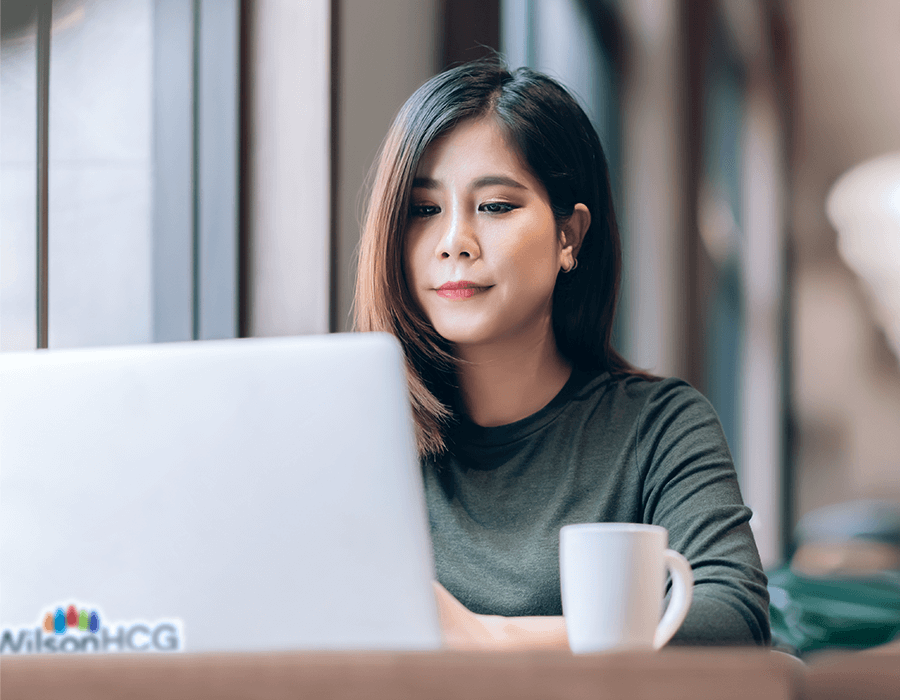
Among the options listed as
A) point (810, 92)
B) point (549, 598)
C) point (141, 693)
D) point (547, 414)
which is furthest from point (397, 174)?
point (810, 92)

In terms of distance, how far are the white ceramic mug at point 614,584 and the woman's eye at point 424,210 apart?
741 mm

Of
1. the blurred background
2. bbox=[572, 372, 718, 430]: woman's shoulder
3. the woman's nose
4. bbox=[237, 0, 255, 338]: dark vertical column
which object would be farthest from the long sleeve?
bbox=[237, 0, 255, 338]: dark vertical column

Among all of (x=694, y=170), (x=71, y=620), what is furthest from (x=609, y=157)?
(x=71, y=620)

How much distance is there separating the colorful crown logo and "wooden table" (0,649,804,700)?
19 cm

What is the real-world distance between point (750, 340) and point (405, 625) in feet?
6.66

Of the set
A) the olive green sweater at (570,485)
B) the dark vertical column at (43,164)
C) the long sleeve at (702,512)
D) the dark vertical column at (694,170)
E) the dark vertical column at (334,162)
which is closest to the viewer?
the long sleeve at (702,512)

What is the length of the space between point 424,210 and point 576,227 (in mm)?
240

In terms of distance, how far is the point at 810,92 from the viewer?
2.39m

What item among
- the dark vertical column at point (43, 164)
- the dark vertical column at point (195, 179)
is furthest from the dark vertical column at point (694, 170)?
the dark vertical column at point (43, 164)

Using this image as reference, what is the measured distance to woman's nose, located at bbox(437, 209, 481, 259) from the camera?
3.78ft

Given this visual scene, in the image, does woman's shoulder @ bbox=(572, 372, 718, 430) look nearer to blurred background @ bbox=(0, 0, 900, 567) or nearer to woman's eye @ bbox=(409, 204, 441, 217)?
woman's eye @ bbox=(409, 204, 441, 217)

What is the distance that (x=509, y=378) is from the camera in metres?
1.21

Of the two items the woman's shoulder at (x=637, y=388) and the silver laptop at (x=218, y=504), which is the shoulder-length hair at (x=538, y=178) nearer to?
the woman's shoulder at (x=637, y=388)

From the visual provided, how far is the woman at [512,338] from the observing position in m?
1.06
